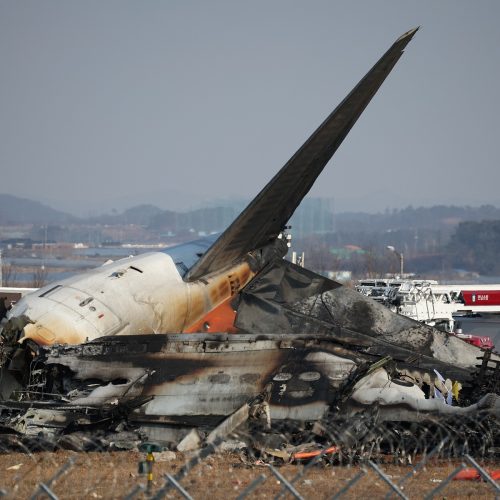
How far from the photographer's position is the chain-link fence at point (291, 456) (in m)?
16.3

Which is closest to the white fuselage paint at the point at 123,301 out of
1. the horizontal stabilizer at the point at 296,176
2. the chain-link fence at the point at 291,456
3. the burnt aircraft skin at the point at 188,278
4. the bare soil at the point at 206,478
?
the burnt aircraft skin at the point at 188,278

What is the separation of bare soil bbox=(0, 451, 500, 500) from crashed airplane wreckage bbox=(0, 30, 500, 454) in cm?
80

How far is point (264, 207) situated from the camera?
26734mm

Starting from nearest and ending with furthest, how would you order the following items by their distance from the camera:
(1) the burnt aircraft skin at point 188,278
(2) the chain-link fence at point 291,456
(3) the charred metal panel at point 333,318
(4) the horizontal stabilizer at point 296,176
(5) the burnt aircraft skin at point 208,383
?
(2) the chain-link fence at point 291,456 < (5) the burnt aircraft skin at point 208,383 < (1) the burnt aircraft skin at point 188,278 < (4) the horizontal stabilizer at point 296,176 < (3) the charred metal panel at point 333,318

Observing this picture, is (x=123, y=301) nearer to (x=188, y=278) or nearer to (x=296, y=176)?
(x=188, y=278)

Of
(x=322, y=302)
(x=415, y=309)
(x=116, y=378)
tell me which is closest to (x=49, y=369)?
(x=116, y=378)

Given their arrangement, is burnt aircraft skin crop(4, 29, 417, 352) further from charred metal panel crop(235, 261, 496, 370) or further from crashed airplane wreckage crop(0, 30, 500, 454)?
charred metal panel crop(235, 261, 496, 370)

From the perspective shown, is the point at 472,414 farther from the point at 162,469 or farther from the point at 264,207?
the point at 264,207

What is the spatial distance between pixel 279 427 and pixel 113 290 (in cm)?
612

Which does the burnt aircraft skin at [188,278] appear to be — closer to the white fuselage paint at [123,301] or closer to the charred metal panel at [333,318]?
the white fuselage paint at [123,301]

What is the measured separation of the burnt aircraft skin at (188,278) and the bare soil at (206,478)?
3735mm

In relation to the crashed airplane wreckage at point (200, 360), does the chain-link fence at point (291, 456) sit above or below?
below

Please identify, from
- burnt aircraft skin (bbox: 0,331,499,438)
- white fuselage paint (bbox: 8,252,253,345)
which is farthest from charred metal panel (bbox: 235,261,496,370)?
burnt aircraft skin (bbox: 0,331,499,438)

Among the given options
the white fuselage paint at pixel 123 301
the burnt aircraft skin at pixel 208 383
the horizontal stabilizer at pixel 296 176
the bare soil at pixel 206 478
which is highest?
the horizontal stabilizer at pixel 296 176
